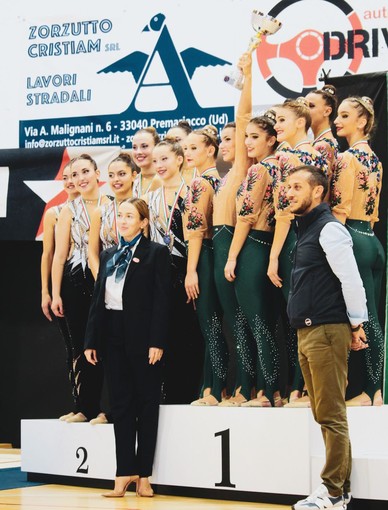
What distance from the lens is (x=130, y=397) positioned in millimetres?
4805

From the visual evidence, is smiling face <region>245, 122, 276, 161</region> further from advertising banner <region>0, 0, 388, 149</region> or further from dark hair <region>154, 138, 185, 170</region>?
advertising banner <region>0, 0, 388, 149</region>

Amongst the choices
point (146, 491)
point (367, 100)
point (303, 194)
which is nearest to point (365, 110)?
point (367, 100)

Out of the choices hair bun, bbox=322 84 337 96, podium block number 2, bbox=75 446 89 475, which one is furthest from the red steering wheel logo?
podium block number 2, bbox=75 446 89 475

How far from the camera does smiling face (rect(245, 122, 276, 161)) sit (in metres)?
4.96

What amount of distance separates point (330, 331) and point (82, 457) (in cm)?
199

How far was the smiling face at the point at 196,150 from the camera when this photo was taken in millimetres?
5184

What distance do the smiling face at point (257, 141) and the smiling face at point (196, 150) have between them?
11.6 inches

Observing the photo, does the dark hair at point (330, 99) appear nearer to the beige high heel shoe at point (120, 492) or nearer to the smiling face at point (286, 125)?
→ the smiling face at point (286, 125)

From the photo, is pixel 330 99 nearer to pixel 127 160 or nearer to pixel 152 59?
pixel 127 160

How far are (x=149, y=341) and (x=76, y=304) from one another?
102 centimetres

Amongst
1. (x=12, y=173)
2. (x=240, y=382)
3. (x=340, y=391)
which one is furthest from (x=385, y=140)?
(x=12, y=173)

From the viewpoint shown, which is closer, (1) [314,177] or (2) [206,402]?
(1) [314,177]

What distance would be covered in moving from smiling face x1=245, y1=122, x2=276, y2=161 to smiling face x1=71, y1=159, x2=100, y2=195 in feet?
3.94

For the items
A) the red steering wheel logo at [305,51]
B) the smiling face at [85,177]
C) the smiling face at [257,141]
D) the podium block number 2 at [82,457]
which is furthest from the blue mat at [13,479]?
the red steering wheel logo at [305,51]
